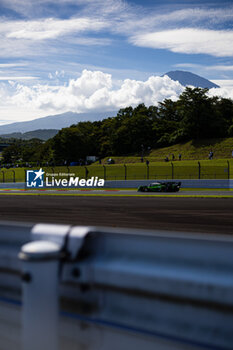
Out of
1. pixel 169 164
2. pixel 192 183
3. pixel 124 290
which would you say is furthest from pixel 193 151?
pixel 124 290

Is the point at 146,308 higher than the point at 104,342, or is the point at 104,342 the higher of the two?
the point at 146,308

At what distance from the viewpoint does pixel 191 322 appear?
2391mm

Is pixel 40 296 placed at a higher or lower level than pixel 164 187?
higher

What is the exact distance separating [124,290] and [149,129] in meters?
109

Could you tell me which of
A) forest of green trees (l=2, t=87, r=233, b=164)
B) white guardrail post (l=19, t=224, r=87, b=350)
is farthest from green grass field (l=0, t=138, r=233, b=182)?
white guardrail post (l=19, t=224, r=87, b=350)

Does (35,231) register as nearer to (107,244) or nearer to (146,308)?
(107,244)

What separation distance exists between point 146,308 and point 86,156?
358ft

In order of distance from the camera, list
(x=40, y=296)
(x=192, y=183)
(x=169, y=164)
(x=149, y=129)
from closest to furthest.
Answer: (x=40, y=296) → (x=192, y=183) → (x=169, y=164) → (x=149, y=129)

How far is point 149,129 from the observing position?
363 feet

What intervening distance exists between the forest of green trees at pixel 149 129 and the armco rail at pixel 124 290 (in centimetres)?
9882

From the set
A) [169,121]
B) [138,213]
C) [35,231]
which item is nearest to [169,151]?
[169,121]

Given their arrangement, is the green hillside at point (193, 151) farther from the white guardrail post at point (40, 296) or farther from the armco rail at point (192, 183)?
the white guardrail post at point (40, 296)

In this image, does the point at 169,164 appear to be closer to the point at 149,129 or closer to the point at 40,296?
the point at 149,129

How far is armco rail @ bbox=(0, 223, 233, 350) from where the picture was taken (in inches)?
92.7
